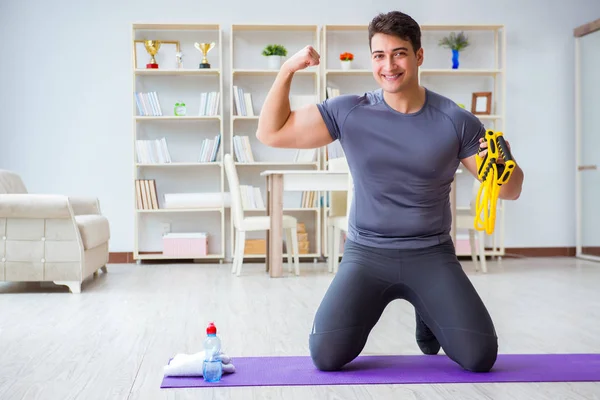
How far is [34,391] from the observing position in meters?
2.19

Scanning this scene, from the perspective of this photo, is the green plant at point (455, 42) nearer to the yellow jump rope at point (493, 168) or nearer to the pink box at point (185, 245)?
the pink box at point (185, 245)

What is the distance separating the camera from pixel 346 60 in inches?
257

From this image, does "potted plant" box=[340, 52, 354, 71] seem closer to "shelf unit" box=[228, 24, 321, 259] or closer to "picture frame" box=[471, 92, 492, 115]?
"shelf unit" box=[228, 24, 321, 259]

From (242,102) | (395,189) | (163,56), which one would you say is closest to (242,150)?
(242,102)

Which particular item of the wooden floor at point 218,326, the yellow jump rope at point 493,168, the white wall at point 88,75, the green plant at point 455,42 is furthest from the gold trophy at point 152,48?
the yellow jump rope at point 493,168

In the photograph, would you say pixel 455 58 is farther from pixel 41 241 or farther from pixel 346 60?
pixel 41 241

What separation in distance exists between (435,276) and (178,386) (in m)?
0.86

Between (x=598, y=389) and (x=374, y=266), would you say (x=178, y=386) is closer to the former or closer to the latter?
(x=374, y=266)

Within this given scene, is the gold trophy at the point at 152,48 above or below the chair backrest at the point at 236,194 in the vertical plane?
above

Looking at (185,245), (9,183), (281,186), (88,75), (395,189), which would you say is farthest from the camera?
(88,75)

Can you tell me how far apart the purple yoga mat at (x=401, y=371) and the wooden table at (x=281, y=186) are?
8.90ft

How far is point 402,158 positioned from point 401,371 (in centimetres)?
66

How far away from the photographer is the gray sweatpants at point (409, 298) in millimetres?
2332

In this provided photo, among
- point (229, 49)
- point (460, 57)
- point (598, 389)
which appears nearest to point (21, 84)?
point (229, 49)
